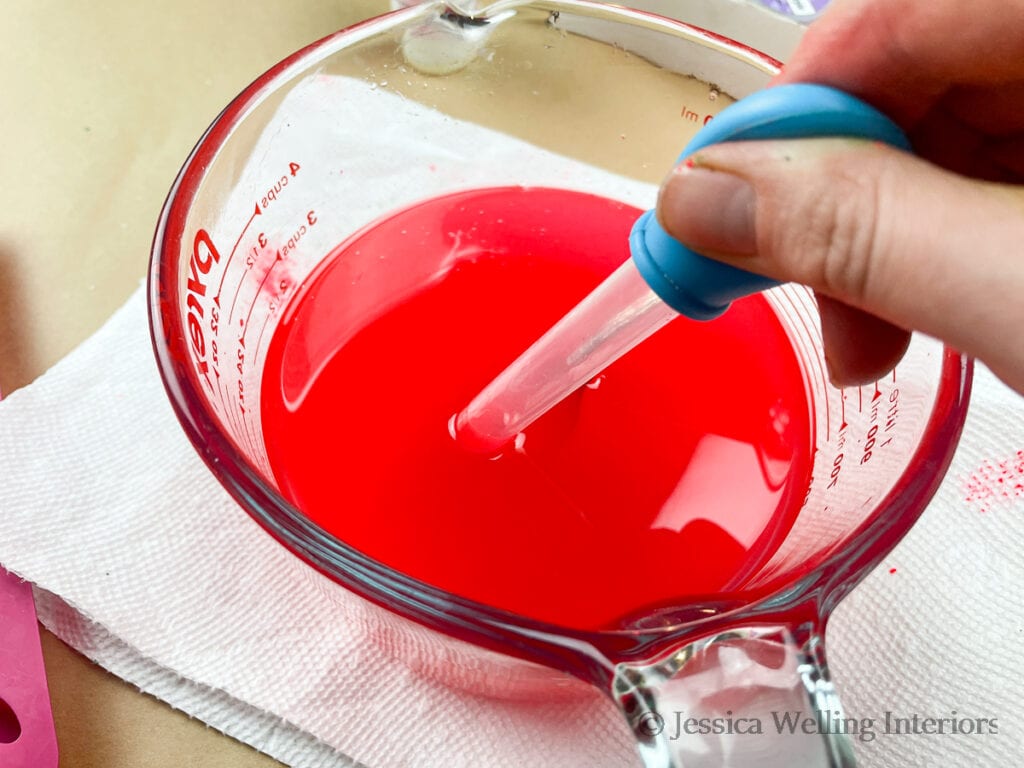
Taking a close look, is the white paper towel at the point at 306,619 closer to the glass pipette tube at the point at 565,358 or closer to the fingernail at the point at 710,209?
the glass pipette tube at the point at 565,358

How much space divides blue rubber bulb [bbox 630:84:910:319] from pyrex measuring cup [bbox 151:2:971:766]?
0.14 m

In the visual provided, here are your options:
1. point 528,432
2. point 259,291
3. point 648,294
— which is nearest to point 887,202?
point 648,294

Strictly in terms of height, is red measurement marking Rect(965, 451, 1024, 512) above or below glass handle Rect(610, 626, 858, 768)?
below

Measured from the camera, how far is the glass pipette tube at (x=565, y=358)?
507 mm

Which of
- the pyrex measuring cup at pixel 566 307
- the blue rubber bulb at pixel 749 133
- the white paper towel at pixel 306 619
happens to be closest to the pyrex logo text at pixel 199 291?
the pyrex measuring cup at pixel 566 307

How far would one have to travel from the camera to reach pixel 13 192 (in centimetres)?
84

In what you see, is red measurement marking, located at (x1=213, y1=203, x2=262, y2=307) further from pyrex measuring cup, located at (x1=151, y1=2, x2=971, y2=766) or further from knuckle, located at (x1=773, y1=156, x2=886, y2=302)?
knuckle, located at (x1=773, y1=156, x2=886, y2=302)

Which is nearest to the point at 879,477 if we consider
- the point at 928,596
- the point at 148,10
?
the point at 928,596

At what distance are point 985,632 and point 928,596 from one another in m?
0.04

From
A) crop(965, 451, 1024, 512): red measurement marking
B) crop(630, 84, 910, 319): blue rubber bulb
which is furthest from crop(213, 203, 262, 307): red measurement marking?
crop(965, 451, 1024, 512): red measurement marking

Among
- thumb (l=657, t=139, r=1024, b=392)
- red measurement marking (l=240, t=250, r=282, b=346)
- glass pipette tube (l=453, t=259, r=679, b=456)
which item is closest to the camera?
thumb (l=657, t=139, r=1024, b=392)

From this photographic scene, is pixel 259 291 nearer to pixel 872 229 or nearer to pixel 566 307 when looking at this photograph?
pixel 566 307

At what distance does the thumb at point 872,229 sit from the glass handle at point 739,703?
15 cm

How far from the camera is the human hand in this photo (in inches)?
13.0
